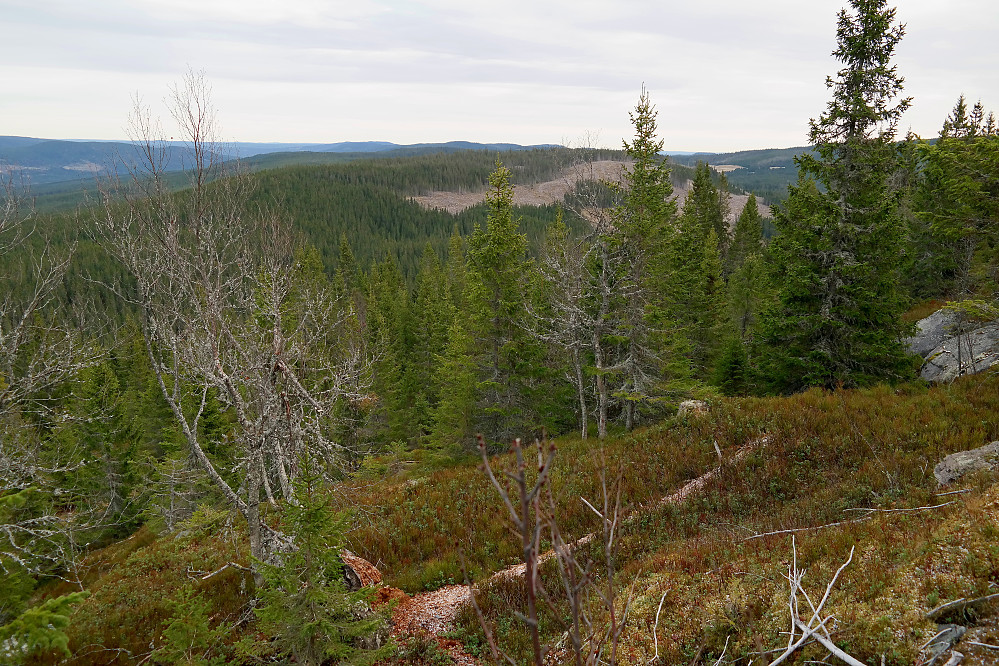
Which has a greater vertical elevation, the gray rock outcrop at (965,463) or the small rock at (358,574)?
the gray rock outcrop at (965,463)

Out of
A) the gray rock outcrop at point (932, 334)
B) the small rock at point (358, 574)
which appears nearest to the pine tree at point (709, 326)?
the gray rock outcrop at point (932, 334)

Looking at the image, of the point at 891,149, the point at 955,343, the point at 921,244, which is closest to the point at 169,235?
the point at 891,149

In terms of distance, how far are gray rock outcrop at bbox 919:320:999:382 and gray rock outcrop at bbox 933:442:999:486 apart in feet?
22.4

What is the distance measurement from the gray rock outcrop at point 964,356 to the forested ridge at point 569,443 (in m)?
0.31

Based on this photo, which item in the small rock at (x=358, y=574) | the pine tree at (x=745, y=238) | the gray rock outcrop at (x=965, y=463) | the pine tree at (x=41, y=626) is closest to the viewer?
the pine tree at (x=41, y=626)

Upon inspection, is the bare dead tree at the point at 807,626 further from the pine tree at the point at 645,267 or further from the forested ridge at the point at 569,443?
the pine tree at the point at 645,267

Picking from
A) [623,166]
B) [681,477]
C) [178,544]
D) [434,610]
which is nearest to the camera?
[434,610]

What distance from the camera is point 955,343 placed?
15.9 metres

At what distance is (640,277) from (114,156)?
14214 mm

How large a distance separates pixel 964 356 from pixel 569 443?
12293 mm

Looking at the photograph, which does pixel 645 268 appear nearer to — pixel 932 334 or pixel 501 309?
pixel 501 309

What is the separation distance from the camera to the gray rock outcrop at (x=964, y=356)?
14062 millimetres

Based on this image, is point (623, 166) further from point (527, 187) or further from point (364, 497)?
point (527, 187)

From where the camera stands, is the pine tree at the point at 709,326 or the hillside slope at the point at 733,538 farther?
the pine tree at the point at 709,326
